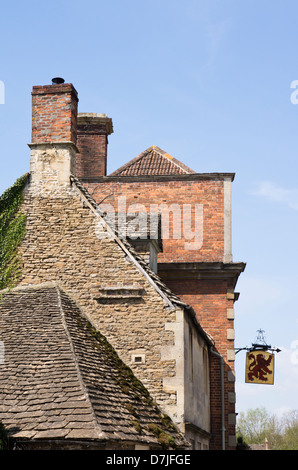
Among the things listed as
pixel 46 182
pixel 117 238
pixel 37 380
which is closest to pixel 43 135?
pixel 46 182

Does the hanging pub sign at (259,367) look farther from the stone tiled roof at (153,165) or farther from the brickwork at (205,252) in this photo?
the stone tiled roof at (153,165)

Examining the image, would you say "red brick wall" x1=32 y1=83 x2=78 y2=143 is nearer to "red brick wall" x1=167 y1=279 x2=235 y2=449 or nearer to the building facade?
the building facade

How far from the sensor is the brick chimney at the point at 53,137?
1722 cm

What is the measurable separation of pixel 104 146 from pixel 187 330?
13.3m

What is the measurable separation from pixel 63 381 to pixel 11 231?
18.0ft

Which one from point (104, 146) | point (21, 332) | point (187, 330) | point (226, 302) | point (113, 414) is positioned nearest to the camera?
point (113, 414)

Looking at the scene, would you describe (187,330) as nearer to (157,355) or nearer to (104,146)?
(157,355)

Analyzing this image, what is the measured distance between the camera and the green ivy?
16.3 meters

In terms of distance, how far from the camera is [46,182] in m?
17.2

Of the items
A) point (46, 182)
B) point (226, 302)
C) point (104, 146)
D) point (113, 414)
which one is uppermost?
point (104, 146)

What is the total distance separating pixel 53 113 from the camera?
17844 mm

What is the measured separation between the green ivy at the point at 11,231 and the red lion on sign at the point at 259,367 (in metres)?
9.41

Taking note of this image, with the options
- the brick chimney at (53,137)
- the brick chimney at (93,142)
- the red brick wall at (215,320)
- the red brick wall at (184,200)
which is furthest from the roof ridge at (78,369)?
the brick chimney at (93,142)

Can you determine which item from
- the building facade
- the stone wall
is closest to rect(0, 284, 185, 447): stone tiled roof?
the stone wall
